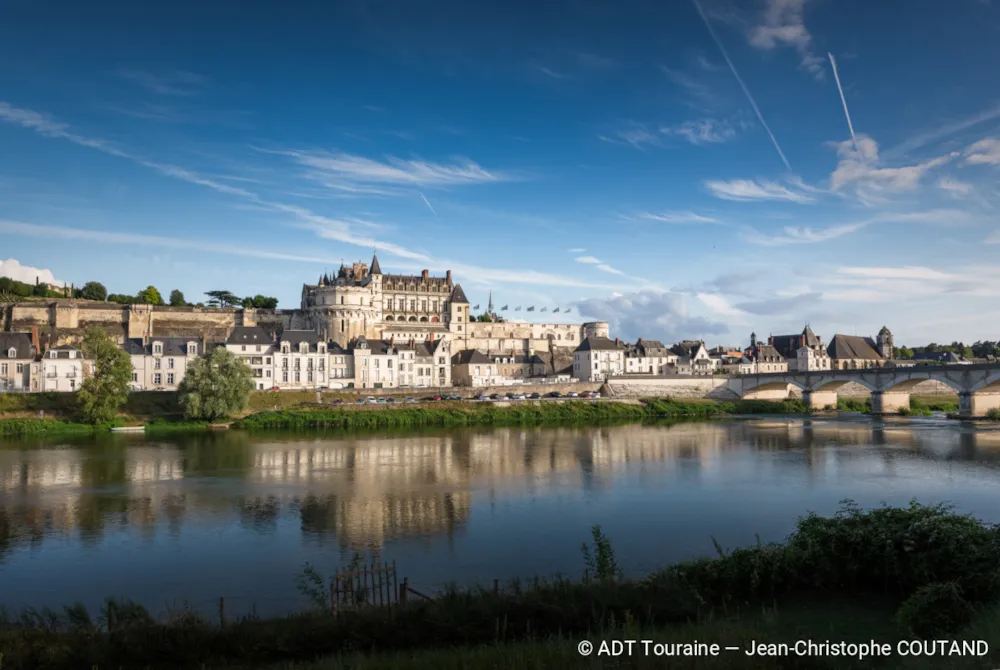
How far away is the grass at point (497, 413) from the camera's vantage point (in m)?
36.8

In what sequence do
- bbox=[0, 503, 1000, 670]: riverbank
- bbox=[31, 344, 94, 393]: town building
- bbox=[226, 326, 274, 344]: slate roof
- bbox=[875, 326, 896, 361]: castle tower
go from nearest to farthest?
bbox=[0, 503, 1000, 670]: riverbank → bbox=[31, 344, 94, 393]: town building → bbox=[226, 326, 274, 344]: slate roof → bbox=[875, 326, 896, 361]: castle tower

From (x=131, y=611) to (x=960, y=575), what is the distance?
30.9 ft

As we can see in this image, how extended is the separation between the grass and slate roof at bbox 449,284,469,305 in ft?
78.2

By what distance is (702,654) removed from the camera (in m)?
5.71

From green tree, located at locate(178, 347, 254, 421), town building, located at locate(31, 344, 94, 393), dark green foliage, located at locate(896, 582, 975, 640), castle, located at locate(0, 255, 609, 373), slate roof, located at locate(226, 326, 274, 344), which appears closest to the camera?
dark green foliage, located at locate(896, 582, 975, 640)

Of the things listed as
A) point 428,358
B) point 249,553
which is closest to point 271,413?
point 428,358

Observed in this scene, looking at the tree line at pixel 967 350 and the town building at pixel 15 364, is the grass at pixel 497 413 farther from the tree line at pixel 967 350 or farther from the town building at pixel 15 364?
the tree line at pixel 967 350

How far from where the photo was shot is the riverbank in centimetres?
633

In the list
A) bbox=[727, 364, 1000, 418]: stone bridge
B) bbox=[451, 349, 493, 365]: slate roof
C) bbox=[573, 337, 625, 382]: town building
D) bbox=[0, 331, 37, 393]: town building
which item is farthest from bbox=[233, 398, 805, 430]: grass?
bbox=[0, 331, 37, 393]: town building

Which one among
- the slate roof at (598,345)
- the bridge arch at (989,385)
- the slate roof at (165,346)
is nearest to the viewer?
the bridge arch at (989,385)

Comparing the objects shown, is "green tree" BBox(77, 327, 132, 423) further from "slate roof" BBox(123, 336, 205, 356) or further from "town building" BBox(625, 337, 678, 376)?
"town building" BBox(625, 337, 678, 376)

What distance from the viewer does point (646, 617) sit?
24.7 ft

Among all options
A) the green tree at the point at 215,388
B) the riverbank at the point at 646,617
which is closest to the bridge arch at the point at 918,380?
the riverbank at the point at 646,617

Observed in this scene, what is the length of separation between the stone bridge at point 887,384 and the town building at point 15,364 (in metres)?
44.0
